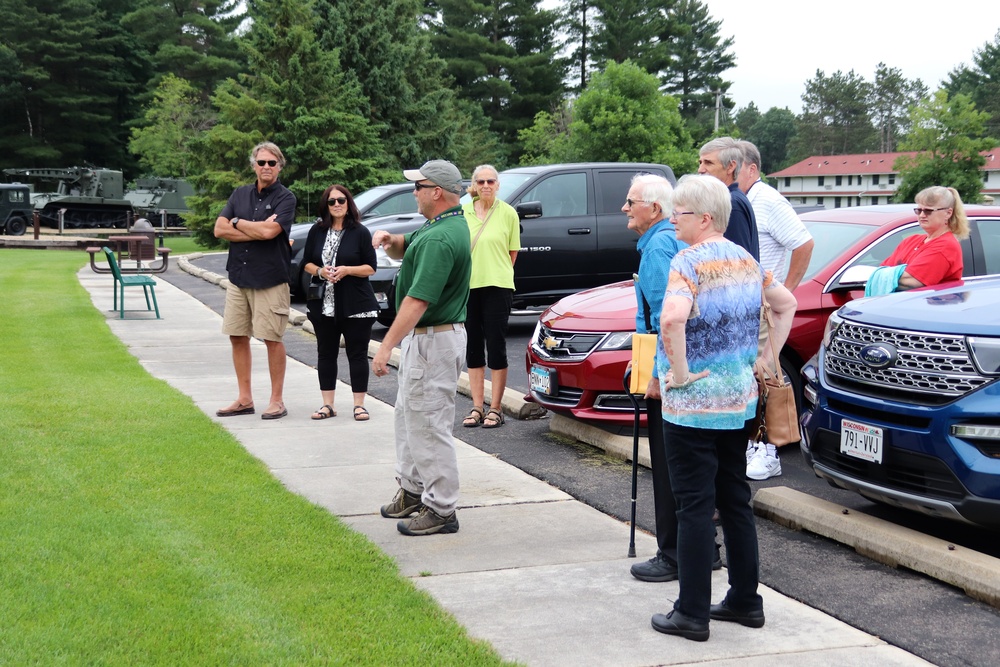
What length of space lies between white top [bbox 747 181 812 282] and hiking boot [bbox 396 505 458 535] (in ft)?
7.38

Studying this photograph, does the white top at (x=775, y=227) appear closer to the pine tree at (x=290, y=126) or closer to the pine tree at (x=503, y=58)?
the pine tree at (x=290, y=126)

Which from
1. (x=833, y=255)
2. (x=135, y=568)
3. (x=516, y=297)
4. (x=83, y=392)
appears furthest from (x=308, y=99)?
(x=135, y=568)

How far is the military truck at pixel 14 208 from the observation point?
38.6 metres

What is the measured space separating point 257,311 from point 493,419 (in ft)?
6.48

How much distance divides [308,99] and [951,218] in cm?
2998

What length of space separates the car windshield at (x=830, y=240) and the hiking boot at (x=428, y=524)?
3236 millimetres

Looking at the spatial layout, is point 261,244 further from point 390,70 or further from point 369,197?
point 390,70

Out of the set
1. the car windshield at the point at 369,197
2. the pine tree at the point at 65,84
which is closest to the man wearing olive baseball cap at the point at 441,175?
the car windshield at the point at 369,197

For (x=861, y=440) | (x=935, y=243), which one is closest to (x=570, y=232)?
(x=935, y=243)

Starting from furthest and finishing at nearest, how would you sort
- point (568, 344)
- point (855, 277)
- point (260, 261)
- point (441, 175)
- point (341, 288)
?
1. point (341, 288)
2. point (260, 261)
3. point (568, 344)
4. point (855, 277)
5. point (441, 175)

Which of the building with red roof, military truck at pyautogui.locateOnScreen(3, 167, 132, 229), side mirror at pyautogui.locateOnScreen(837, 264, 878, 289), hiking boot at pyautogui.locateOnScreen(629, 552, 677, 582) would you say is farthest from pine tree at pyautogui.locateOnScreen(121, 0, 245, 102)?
hiking boot at pyautogui.locateOnScreen(629, 552, 677, 582)

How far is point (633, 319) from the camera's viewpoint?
23.1 feet

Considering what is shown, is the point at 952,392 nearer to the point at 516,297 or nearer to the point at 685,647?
the point at 685,647

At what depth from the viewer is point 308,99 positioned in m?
34.2
